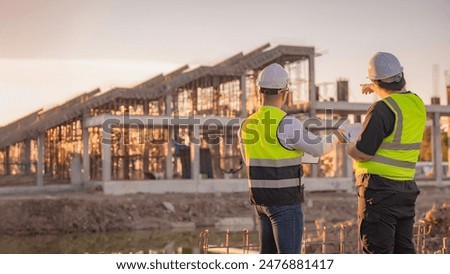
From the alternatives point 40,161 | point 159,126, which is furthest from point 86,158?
point 159,126

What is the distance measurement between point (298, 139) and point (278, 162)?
150 mm

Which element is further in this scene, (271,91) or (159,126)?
(159,126)

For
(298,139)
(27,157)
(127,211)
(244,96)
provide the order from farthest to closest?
(244,96) < (27,157) < (127,211) < (298,139)

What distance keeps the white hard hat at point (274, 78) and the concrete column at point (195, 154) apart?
24427 millimetres

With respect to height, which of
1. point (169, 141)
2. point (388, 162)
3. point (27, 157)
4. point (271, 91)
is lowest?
point (27, 157)

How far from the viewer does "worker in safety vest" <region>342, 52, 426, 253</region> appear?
3936 millimetres

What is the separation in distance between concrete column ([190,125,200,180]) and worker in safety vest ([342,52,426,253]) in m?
24.5

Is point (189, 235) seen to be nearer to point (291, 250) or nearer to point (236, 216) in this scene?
point (236, 216)

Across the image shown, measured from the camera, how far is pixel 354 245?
13.2 metres

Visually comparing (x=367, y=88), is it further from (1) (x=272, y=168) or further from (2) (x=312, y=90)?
(2) (x=312, y=90)

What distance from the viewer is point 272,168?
4027 millimetres

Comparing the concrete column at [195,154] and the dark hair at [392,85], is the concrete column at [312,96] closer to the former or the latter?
the concrete column at [195,154]

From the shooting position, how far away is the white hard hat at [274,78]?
411 centimetres
